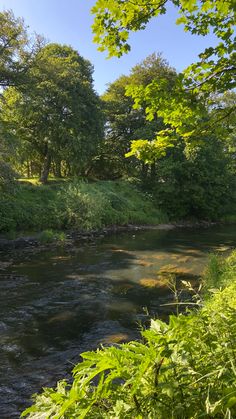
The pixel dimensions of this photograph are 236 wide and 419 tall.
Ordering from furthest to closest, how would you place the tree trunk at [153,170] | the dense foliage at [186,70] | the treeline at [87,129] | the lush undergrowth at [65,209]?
the tree trunk at [153,170] → the treeline at [87,129] → the lush undergrowth at [65,209] → the dense foliage at [186,70]

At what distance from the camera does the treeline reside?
1016 inches

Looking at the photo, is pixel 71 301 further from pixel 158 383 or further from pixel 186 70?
pixel 158 383

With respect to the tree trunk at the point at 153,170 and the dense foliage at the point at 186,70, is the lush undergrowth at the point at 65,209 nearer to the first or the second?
the tree trunk at the point at 153,170

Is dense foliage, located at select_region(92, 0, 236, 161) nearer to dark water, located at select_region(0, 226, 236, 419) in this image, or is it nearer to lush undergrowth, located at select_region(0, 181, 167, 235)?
dark water, located at select_region(0, 226, 236, 419)

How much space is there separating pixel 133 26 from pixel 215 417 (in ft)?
15.2

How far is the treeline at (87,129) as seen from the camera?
25.8 metres

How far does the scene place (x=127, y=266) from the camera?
52.9ft

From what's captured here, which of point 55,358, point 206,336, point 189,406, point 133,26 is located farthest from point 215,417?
point 55,358

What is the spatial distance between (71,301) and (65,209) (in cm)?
1383

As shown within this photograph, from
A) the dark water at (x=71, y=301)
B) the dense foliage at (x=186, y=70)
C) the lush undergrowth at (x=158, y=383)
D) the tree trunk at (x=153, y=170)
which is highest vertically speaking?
the tree trunk at (x=153, y=170)

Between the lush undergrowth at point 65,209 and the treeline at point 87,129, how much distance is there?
312 centimetres

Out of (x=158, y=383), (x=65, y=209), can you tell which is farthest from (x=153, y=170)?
(x=158, y=383)

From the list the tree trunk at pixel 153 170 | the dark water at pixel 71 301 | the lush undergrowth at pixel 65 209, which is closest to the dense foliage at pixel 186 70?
the dark water at pixel 71 301

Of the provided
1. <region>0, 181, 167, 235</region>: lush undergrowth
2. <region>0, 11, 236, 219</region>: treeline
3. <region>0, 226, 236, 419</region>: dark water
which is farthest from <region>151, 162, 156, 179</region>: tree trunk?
<region>0, 226, 236, 419</region>: dark water
